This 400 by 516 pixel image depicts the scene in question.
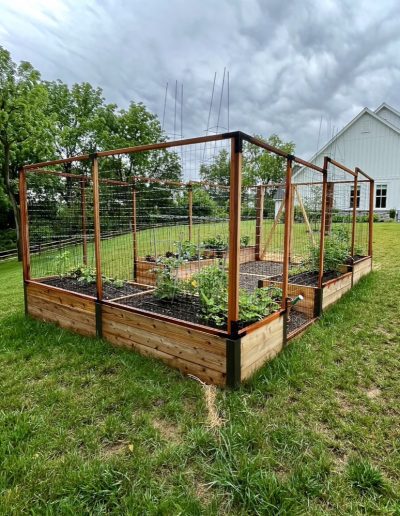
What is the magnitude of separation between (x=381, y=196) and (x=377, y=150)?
8.51ft

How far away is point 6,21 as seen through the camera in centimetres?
836

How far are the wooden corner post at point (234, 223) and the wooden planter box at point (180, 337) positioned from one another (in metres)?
0.18

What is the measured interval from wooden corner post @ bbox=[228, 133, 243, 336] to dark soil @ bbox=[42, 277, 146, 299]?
1788 mm

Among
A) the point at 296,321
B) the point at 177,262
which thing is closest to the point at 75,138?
the point at 177,262

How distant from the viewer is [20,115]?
1020cm

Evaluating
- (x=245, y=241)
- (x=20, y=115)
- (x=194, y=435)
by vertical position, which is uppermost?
(x=20, y=115)

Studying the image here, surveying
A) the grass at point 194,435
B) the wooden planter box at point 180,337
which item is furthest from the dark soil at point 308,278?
the wooden planter box at point 180,337

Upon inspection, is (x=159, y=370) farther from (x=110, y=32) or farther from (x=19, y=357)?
(x=110, y=32)

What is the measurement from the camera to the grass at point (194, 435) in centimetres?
152

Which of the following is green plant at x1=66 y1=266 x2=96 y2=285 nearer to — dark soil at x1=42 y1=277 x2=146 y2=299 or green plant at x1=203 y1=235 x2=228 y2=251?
dark soil at x1=42 y1=277 x2=146 y2=299

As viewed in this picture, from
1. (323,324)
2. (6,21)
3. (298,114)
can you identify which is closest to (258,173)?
(298,114)

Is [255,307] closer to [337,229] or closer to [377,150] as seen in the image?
[337,229]

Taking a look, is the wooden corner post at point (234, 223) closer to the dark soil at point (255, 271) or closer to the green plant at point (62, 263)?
the dark soil at point (255, 271)

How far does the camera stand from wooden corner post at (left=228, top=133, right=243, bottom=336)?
2.18 m
